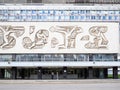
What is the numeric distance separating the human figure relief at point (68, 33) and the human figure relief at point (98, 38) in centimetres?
300

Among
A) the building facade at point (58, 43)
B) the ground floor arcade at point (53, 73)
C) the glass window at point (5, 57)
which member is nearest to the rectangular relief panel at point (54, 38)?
the building facade at point (58, 43)

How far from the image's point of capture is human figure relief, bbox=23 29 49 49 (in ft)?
277

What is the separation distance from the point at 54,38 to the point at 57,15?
6.08m

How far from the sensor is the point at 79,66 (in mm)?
84062

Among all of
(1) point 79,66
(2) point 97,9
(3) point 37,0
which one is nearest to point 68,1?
(3) point 37,0

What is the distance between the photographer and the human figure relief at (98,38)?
3351 inches

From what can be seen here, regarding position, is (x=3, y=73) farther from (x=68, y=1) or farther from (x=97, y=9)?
(x=68, y=1)

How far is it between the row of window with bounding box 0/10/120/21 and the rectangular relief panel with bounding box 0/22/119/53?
2.23 metres

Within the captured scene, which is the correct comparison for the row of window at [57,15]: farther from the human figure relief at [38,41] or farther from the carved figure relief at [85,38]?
the carved figure relief at [85,38]

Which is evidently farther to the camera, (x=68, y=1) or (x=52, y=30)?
(x=68, y=1)

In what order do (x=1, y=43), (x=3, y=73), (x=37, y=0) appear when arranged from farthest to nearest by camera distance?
(x=37, y=0) < (x=3, y=73) < (x=1, y=43)

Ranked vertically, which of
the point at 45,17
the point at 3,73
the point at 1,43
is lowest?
the point at 3,73

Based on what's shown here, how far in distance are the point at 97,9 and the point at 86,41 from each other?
26.8 feet

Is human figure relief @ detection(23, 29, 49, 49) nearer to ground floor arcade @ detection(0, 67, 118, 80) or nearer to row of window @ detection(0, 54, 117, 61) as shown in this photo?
row of window @ detection(0, 54, 117, 61)
